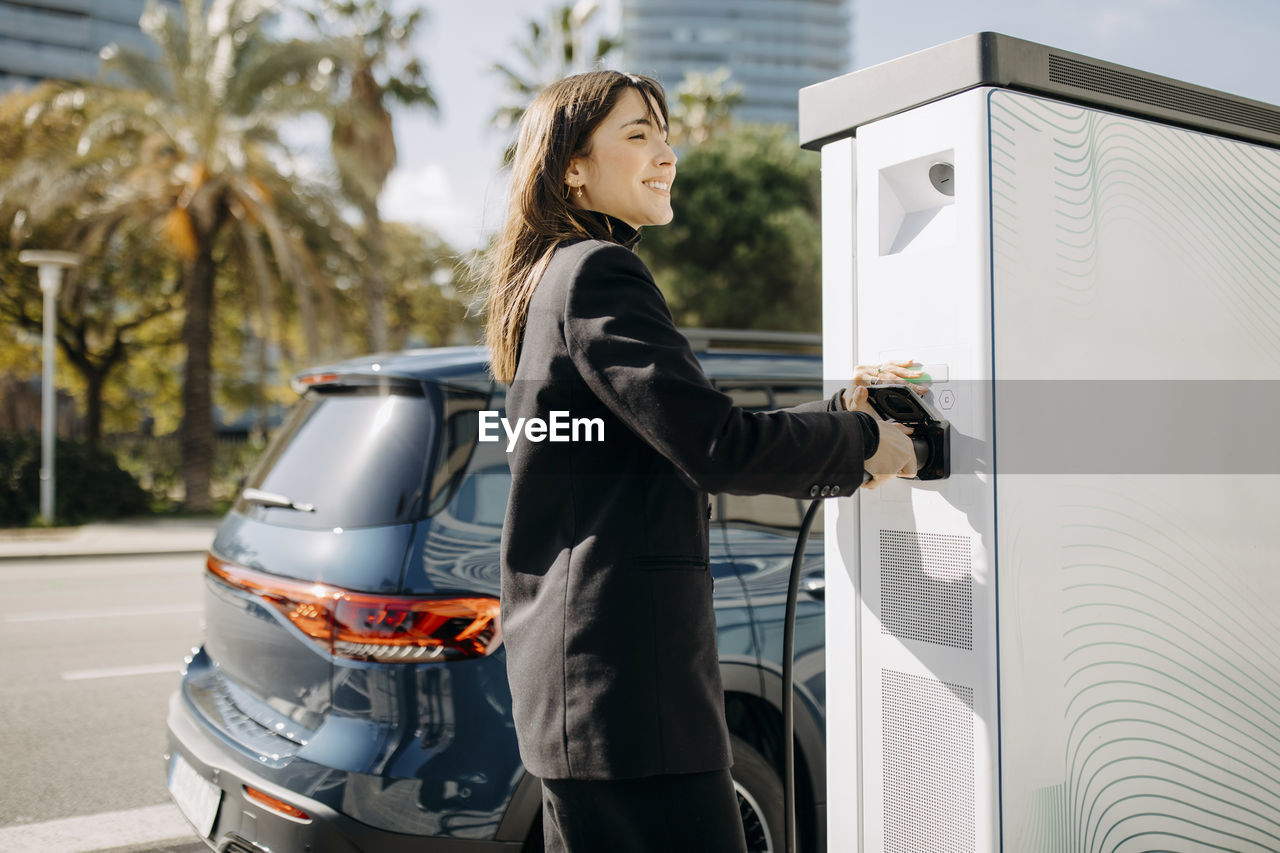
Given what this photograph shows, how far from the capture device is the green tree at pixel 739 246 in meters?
21.0

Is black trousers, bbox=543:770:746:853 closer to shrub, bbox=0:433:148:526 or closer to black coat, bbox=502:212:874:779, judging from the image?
black coat, bbox=502:212:874:779

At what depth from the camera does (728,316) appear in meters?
21.4

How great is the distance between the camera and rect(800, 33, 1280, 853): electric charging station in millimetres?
1938

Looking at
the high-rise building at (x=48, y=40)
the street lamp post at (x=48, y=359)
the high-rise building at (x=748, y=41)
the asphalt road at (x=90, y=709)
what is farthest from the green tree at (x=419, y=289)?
the high-rise building at (x=748, y=41)

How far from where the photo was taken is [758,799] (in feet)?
8.60

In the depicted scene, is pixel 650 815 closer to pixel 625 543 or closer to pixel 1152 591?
pixel 625 543

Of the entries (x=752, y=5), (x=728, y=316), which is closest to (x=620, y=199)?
(x=728, y=316)

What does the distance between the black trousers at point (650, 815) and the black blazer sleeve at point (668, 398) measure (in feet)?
1.46

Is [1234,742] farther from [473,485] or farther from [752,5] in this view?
[752,5]

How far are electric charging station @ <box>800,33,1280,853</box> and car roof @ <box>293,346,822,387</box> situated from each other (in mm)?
930

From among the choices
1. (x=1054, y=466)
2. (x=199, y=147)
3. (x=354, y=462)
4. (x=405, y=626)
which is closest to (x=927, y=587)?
(x=1054, y=466)

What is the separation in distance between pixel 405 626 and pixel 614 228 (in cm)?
106

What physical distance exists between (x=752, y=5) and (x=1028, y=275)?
149 m

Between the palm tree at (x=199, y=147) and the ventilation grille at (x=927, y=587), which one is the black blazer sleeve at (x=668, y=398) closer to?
the ventilation grille at (x=927, y=587)
